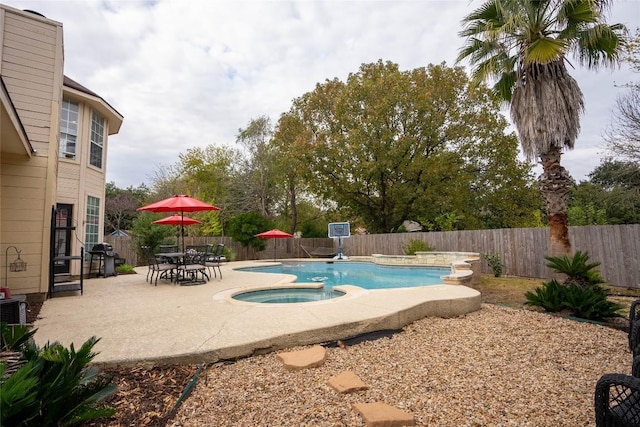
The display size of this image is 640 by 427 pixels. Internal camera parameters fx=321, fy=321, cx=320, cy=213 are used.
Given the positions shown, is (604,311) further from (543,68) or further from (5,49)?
(5,49)

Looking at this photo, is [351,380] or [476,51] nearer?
[351,380]

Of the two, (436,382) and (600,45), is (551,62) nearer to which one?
(600,45)

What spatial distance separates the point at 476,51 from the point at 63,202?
11.8 meters

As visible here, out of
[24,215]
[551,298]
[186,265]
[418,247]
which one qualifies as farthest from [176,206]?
[418,247]

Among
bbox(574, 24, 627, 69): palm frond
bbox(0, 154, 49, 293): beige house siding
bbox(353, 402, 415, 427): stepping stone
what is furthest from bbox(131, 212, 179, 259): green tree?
bbox(574, 24, 627, 69): palm frond

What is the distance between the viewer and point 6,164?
5492mm

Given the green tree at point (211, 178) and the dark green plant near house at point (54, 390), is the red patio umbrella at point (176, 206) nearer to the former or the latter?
the dark green plant near house at point (54, 390)

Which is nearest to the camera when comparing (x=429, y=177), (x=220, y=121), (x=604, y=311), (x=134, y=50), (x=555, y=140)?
(x=604, y=311)

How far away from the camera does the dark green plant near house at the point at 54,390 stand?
1.56 m

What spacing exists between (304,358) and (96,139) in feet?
35.3

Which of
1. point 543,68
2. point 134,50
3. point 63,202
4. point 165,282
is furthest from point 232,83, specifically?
point 543,68

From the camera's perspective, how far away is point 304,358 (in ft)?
10.3

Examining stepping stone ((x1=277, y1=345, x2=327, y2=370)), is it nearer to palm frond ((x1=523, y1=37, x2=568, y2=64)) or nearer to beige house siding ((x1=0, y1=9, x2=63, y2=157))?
beige house siding ((x1=0, y1=9, x2=63, y2=157))

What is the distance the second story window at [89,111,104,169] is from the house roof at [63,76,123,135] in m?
0.25
